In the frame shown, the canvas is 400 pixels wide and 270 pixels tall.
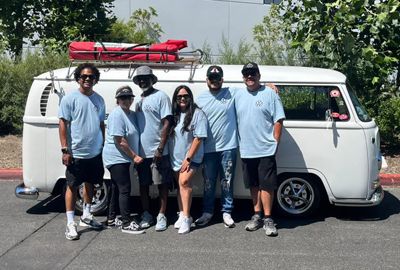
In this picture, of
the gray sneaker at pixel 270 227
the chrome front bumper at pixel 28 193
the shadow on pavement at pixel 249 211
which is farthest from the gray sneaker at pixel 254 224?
the chrome front bumper at pixel 28 193

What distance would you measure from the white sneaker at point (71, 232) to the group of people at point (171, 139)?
1cm

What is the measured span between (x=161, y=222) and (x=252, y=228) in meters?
1.07

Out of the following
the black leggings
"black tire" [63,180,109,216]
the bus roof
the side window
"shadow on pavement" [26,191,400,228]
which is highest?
the bus roof

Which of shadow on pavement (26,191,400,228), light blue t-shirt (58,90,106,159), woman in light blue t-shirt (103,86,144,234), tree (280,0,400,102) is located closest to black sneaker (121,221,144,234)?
woman in light blue t-shirt (103,86,144,234)

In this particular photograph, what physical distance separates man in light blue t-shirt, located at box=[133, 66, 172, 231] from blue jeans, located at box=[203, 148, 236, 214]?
46 cm

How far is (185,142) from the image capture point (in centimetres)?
637

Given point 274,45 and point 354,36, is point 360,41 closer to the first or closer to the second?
point 354,36

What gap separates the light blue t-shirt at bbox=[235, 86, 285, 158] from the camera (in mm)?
6277

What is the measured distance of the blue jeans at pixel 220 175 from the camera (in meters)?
6.46

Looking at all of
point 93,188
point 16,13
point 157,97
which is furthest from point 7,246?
point 16,13

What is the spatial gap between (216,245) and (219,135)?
50.3 inches

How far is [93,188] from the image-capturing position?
6598 mm

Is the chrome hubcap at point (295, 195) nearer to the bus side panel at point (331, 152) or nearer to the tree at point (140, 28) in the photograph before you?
the bus side panel at point (331, 152)

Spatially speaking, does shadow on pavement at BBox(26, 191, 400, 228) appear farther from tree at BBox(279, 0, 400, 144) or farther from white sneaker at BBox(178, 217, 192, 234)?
tree at BBox(279, 0, 400, 144)
